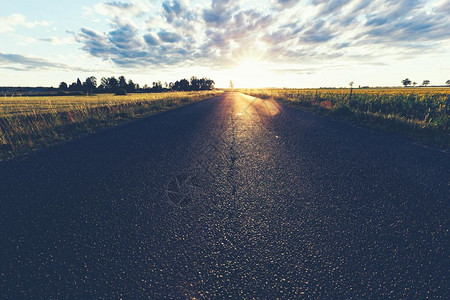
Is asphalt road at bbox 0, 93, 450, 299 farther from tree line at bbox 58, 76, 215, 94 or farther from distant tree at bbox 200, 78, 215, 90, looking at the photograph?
distant tree at bbox 200, 78, 215, 90

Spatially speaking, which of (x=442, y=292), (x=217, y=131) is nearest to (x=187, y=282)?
(x=442, y=292)

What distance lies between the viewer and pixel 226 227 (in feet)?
7.43

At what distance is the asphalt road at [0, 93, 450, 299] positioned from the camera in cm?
162

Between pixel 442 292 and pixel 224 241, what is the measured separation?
1.82m

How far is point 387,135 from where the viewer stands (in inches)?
258

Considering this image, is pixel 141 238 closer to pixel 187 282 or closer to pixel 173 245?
pixel 173 245

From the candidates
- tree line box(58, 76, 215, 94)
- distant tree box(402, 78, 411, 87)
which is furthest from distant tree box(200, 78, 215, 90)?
distant tree box(402, 78, 411, 87)

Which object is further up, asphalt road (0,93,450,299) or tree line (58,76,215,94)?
tree line (58,76,215,94)

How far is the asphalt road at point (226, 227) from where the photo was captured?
1.62 metres

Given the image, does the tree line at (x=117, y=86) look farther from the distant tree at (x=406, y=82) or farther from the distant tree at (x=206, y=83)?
the distant tree at (x=406, y=82)

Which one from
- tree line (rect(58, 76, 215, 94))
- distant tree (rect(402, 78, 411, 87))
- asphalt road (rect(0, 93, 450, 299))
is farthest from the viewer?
distant tree (rect(402, 78, 411, 87))

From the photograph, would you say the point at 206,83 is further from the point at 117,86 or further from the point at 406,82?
the point at 406,82

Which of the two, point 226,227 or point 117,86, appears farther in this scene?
point 117,86

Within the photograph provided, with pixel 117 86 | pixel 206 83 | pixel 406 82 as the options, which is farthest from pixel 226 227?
pixel 406 82
